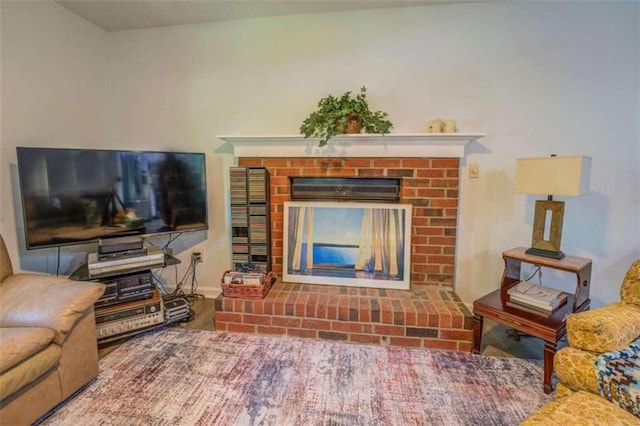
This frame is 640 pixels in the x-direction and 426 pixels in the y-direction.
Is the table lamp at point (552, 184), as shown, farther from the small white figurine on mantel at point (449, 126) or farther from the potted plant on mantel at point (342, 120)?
the potted plant on mantel at point (342, 120)

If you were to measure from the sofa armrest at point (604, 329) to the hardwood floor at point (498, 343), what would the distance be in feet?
2.46

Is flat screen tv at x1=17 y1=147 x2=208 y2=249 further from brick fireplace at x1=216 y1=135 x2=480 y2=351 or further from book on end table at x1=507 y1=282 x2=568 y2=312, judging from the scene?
book on end table at x1=507 y1=282 x2=568 y2=312

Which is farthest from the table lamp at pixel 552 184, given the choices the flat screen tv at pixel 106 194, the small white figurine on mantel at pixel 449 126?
the flat screen tv at pixel 106 194

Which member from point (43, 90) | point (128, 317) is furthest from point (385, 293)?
point (43, 90)

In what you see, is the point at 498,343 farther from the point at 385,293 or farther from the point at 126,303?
the point at 126,303

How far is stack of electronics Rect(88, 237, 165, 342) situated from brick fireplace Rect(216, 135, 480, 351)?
51 cm

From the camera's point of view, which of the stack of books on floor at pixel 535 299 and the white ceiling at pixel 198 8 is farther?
the white ceiling at pixel 198 8

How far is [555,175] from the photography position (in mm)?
1832

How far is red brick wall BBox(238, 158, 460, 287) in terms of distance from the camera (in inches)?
95.0

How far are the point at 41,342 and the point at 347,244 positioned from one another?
1.89m

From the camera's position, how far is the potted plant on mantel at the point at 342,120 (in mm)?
2293

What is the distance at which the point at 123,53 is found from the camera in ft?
9.09

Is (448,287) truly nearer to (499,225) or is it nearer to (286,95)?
(499,225)

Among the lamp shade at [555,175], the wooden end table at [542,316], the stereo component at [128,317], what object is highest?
the lamp shade at [555,175]
